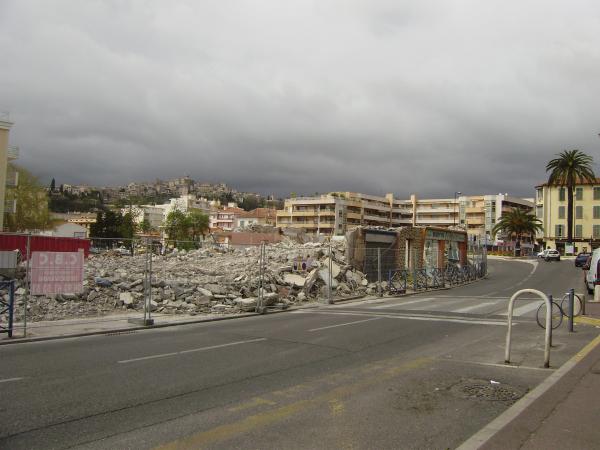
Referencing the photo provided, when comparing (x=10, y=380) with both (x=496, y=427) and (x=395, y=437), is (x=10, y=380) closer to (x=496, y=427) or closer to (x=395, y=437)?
(x=395, y=437)

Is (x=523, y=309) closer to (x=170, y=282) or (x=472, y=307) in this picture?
(x=472, y=307)

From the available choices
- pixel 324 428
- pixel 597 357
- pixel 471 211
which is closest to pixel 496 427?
pixel 324 428

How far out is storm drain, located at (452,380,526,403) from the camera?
672 centimetres

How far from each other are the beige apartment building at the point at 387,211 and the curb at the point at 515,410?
107 metres

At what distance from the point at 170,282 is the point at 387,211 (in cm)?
12367

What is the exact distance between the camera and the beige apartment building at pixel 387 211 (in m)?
121

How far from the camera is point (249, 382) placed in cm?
745

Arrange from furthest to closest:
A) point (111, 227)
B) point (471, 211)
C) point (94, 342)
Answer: point (471, 211)
point (111, 227)
point (94, 342)

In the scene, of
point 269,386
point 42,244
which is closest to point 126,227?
point 42,244

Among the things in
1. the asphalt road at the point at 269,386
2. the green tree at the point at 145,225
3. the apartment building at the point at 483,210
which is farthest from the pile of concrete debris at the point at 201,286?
the apartment building at the point at 483,210

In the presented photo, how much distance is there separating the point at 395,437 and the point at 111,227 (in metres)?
95.6

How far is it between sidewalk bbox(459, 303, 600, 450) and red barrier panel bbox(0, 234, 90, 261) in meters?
12.9

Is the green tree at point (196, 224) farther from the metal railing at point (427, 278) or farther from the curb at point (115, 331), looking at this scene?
the curb at point (115, 331)

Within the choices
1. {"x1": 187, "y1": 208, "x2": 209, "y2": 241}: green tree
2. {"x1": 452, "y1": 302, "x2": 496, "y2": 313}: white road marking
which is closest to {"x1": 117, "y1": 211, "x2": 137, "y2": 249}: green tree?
{"x1": 187, "y1": 208, "x2": 209, "y2": 241}: green tree
